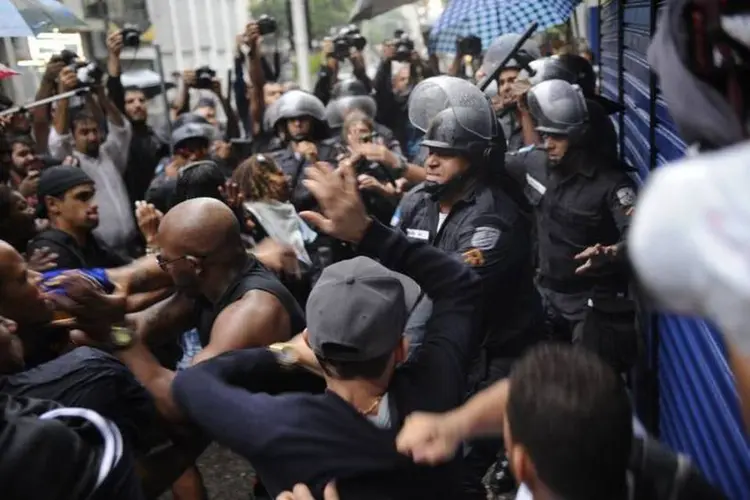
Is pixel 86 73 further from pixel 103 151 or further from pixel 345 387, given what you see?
pixel 345 387

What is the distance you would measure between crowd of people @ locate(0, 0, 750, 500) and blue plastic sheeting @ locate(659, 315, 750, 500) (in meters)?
0.26

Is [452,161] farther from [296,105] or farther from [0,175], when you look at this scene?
[0,175]

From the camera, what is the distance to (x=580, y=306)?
416cm

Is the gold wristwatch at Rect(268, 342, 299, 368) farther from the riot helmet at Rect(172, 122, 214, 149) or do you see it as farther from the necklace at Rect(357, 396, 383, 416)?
the riot helmet at Rect(172, 122, 214, 149)

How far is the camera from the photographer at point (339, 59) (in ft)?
31.0

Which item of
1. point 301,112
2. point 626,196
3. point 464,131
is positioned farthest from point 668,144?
point 301,112

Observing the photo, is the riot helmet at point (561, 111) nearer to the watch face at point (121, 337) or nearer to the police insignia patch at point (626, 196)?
the police insignia patch at point (626, 196)

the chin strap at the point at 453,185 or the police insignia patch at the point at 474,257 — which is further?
the chin strap at the point at 453,185

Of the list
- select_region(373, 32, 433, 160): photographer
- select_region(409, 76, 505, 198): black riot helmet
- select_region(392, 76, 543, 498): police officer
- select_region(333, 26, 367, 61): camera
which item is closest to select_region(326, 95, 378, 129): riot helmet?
select_region(373, 32, 433, 160): photographer

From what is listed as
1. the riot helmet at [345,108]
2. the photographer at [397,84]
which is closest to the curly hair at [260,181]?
the riot helmet at [345,108]

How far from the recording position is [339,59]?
392 inches

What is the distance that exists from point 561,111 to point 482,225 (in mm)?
1199

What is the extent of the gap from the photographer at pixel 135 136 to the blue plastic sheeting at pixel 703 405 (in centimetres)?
453

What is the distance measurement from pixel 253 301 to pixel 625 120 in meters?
3.81
